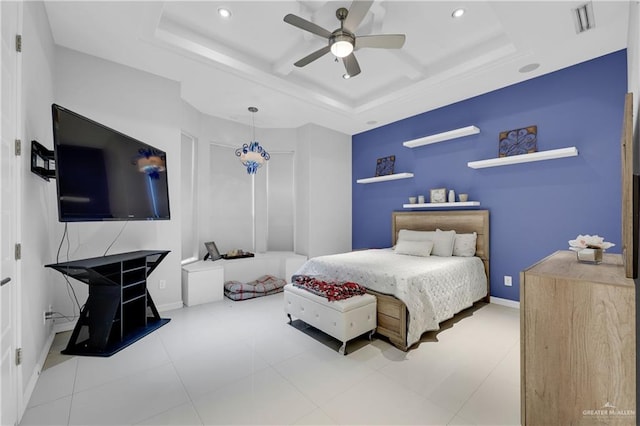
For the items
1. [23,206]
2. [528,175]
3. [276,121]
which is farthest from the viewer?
[276,121]

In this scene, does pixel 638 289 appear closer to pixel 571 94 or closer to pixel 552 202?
pixel 552 202

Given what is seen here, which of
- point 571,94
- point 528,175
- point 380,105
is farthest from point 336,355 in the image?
point 571,94

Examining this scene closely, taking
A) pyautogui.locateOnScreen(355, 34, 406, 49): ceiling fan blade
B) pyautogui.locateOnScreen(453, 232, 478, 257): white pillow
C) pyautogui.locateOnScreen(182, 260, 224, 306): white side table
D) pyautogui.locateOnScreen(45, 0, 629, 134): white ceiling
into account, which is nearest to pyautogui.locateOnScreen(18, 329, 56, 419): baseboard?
pyautogui.locateOnScreen(182, 260, 224, 306): white side table

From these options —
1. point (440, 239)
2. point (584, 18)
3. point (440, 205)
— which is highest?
point (584, 18)

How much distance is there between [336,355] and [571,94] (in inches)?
153

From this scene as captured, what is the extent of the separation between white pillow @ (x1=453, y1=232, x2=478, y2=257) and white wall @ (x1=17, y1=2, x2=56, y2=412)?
433cm

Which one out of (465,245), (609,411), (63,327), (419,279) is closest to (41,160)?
(63,327)

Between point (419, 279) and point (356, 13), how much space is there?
235 cm

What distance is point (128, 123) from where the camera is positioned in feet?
10.6

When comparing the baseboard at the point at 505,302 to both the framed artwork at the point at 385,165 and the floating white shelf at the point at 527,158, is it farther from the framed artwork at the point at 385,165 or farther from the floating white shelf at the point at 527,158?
the framed artwork at the point at 385,165

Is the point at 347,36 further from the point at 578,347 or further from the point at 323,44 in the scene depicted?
the point at 578,347

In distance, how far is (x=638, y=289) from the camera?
1.45 metres

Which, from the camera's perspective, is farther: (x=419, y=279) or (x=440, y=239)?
(x=440, y=239)

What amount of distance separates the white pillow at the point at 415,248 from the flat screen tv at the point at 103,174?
10.1 ft
